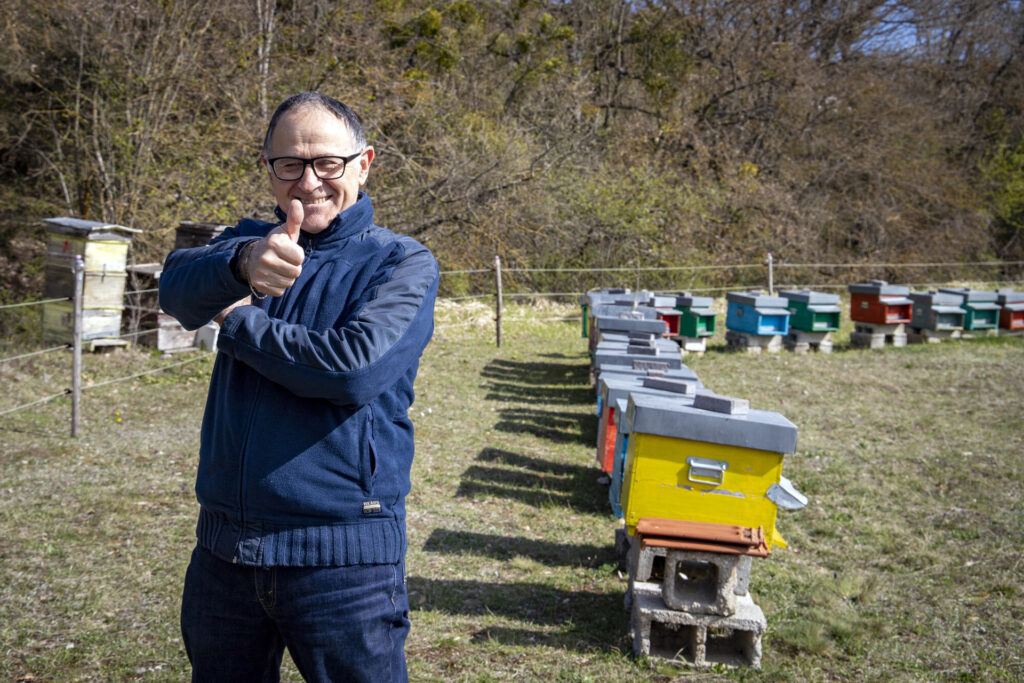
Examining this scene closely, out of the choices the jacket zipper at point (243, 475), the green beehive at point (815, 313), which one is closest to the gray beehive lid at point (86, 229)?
the jacket zipper at point (243, 475)

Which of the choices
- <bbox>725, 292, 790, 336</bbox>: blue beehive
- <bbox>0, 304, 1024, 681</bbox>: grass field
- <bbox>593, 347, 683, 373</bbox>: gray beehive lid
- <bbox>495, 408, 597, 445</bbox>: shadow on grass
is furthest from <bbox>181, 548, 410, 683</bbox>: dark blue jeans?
<bbox>725, 292, 790, 336</bbox>: blue beehive

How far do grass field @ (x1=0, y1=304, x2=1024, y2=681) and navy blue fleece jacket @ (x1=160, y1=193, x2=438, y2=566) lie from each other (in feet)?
6.23

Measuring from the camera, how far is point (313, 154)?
1.66m

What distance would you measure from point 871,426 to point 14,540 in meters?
6.63

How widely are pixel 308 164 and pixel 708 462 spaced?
2.34m

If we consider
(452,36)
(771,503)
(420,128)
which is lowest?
(771,503)

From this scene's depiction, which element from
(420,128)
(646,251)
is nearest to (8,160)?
(420,128)

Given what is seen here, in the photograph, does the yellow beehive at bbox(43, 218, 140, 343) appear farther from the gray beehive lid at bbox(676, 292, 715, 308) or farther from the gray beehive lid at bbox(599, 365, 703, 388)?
the gray beehive lid at bbox(676, 292, 715, 308)

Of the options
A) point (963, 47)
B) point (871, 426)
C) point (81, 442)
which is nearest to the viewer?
point (81, 442)

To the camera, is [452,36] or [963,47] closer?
[452,36]

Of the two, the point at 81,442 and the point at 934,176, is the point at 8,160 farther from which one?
the point at 934,176

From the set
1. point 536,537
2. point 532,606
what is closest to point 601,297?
point 536,537

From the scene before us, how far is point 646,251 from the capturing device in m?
16.9

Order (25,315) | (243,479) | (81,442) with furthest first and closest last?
(25,315) → (81,442) → (243,479)
